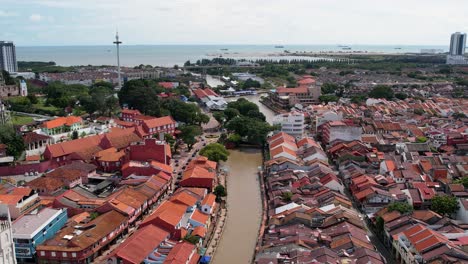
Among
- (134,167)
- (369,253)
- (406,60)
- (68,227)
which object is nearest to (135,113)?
(134,167)

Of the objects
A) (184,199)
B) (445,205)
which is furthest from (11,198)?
(445,205)

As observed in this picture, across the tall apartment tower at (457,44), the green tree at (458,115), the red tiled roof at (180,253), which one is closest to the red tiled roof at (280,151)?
the red tiled roof at (180,253)

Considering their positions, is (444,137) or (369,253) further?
(444,137)

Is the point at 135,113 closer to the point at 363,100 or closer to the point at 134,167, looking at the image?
the point at 134,167

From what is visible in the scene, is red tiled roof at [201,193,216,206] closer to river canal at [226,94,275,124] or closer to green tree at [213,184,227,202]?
green tree at [213,184,227,202]

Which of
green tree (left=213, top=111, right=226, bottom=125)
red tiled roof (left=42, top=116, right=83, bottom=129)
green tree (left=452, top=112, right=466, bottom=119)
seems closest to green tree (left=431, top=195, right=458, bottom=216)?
green tree (left=213, top=111, right=226, bottom=125)
